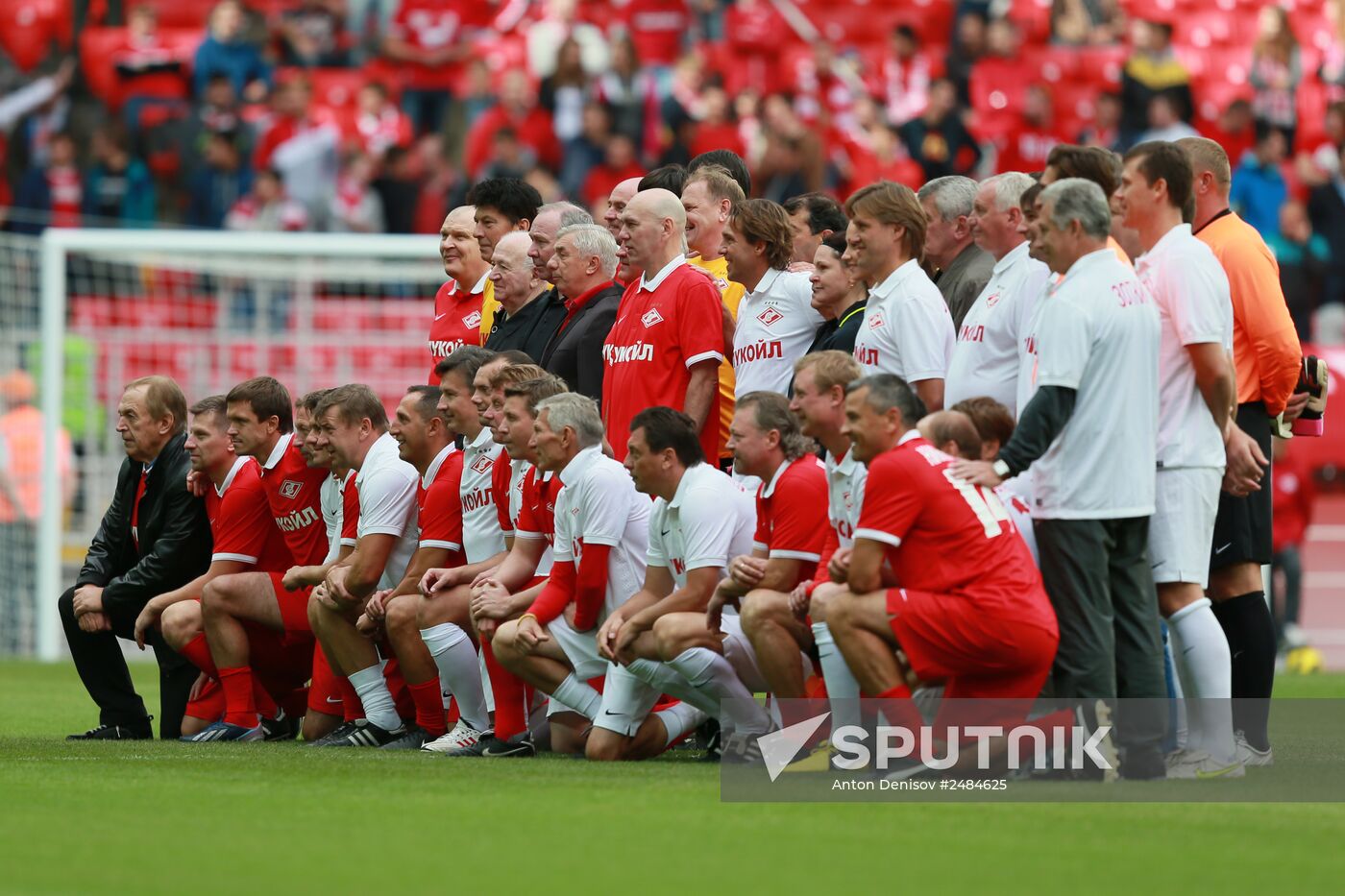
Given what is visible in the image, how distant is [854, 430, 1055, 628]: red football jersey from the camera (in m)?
6.33

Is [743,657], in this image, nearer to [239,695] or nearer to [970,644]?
[970,644]

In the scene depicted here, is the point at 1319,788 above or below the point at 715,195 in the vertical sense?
below

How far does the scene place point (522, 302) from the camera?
9133 mm

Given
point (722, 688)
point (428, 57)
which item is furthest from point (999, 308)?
point (428, 57)

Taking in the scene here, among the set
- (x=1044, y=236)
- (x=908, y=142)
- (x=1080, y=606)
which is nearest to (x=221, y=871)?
(x=1080, y=606)

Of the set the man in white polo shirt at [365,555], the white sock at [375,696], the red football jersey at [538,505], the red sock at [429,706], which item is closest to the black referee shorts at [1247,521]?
the red football jersey at [538,505]

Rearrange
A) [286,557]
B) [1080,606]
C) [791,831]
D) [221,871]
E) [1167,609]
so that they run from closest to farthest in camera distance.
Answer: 1. [221,871]
2. [791,831]
3. [1080,606]
4. [1167,609]
5. [286,557]

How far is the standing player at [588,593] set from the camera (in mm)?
7641

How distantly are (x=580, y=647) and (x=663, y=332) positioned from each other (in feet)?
4.42

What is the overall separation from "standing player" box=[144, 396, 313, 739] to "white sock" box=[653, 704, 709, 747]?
221 centimetres

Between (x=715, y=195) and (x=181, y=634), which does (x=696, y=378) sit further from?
(x=181, y=634)

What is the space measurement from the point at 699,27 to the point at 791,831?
17143mm

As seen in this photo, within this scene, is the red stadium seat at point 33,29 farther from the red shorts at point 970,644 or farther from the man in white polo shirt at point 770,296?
the red shorts at point 970,644

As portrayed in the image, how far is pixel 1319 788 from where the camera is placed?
6609 mm
